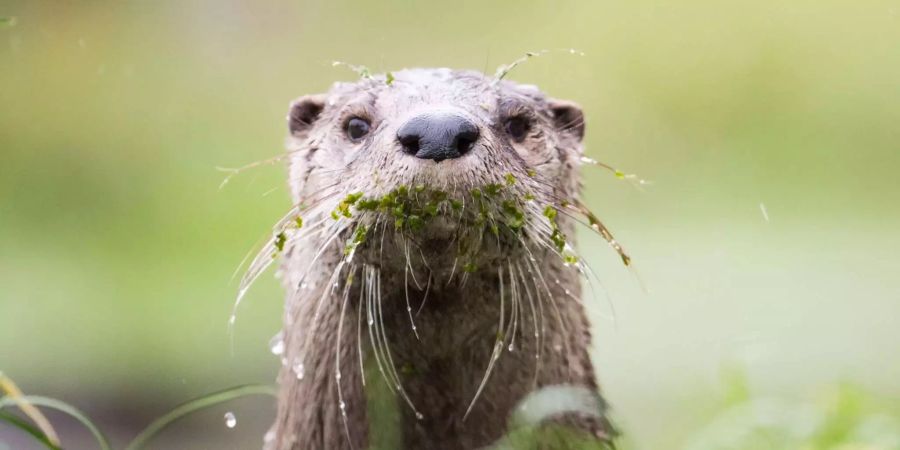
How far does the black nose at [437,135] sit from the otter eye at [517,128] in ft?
1.80

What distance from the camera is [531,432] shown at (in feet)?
10.1

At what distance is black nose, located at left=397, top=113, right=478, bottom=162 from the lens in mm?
2678

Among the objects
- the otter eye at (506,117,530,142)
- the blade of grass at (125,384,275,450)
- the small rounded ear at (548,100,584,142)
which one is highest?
the small rounded ear at (548,100,584,142)

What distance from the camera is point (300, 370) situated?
3379mm

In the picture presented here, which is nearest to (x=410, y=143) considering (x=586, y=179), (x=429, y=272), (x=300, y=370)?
(x=429, y=272)

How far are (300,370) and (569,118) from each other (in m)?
1.01

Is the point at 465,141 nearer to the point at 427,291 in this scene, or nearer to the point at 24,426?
the point at 427,291

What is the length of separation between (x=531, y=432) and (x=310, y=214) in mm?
721

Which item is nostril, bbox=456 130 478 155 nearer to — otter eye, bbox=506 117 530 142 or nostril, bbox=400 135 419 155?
nostril, bbox=400 135 419 155

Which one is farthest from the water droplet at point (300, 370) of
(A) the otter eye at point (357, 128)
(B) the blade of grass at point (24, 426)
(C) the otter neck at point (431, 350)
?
(B) the blade of grass at point (24, 426)

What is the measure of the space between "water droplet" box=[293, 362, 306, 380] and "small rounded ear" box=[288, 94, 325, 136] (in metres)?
0.66

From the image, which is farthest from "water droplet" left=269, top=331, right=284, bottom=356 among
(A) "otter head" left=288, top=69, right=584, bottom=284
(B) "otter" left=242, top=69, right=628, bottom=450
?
(A) "otter head" left=288, top=69, right=584, bottom=284

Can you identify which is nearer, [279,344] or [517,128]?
[517,128]

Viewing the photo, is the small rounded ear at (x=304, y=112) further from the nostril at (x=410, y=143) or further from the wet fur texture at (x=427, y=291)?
the nostril at (x=410, y=143)
